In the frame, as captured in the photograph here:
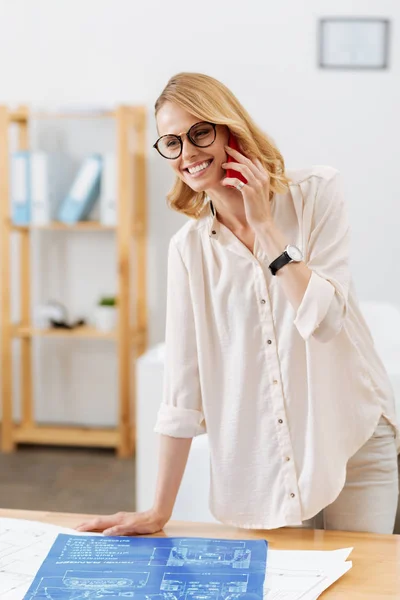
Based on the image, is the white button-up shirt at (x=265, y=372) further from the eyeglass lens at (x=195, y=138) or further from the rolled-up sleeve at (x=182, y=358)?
the eyeglass lens at (x=195, y=138)

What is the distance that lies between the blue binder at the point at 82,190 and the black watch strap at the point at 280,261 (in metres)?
2.72

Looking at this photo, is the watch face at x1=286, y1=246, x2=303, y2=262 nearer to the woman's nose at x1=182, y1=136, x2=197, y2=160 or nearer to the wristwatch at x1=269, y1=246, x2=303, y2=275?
the wristwatch at x1=269, y1=246, x2=303, y2=275

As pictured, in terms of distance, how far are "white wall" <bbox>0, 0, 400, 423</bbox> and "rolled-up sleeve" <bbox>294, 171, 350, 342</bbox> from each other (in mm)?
2652

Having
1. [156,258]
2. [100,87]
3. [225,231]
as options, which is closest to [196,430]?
[225,231]

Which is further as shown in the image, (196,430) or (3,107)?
(3,107)

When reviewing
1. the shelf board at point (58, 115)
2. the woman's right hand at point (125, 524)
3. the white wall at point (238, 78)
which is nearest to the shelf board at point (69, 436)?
the white wall at point (238, 78)

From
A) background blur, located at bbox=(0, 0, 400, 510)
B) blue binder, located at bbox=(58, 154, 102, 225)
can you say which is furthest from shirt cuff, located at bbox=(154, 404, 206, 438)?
background blur, located at bbox=(0, 0, 400, 510)

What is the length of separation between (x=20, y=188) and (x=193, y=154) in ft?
8.89

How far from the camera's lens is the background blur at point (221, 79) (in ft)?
12.7

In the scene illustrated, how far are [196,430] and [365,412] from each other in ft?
0.97

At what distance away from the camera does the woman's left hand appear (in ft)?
3.95

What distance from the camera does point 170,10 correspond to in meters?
3.92

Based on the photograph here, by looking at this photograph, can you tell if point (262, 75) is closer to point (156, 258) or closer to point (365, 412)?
point (156, 258)

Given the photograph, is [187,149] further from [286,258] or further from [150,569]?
[150,569]
